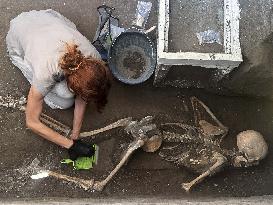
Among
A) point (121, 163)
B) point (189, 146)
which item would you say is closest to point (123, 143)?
point (121, 163)

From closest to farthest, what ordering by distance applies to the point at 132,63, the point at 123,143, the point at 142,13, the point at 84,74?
1. the point at 84,74
2. the point at 123,143
3. the point at 132,63
4. the point at 142,13

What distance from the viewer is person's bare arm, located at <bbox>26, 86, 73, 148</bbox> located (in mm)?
3215

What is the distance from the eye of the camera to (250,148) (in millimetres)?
3631

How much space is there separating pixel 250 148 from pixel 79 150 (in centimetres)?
136

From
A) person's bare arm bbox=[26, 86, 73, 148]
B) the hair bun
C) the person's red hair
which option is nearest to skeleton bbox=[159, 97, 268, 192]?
person's bare arm bbox=[26, 86, 73, 148]

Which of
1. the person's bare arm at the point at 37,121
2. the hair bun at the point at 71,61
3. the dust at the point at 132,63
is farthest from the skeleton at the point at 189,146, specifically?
the hair bun at the point at 71,61

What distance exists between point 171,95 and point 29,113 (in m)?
1.33

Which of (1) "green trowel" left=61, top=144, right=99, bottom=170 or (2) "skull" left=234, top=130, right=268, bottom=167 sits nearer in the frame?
(2) "skull" left=234, top=130, right=268, bottom=167

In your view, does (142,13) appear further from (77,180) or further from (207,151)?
(77,180)

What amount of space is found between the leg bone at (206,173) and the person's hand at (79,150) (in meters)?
0.82

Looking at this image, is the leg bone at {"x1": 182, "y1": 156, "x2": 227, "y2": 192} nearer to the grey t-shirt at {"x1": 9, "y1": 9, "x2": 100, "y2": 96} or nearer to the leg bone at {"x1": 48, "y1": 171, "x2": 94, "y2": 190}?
the leg bone at {"x1": 48, "y1": 171, "x2": 94, "y2": 190}

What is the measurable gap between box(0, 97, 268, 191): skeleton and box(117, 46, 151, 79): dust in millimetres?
404

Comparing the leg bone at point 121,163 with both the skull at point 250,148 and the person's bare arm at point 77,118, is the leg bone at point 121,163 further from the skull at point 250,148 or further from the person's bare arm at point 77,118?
the skull at point 250,148

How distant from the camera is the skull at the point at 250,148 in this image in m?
3.63
